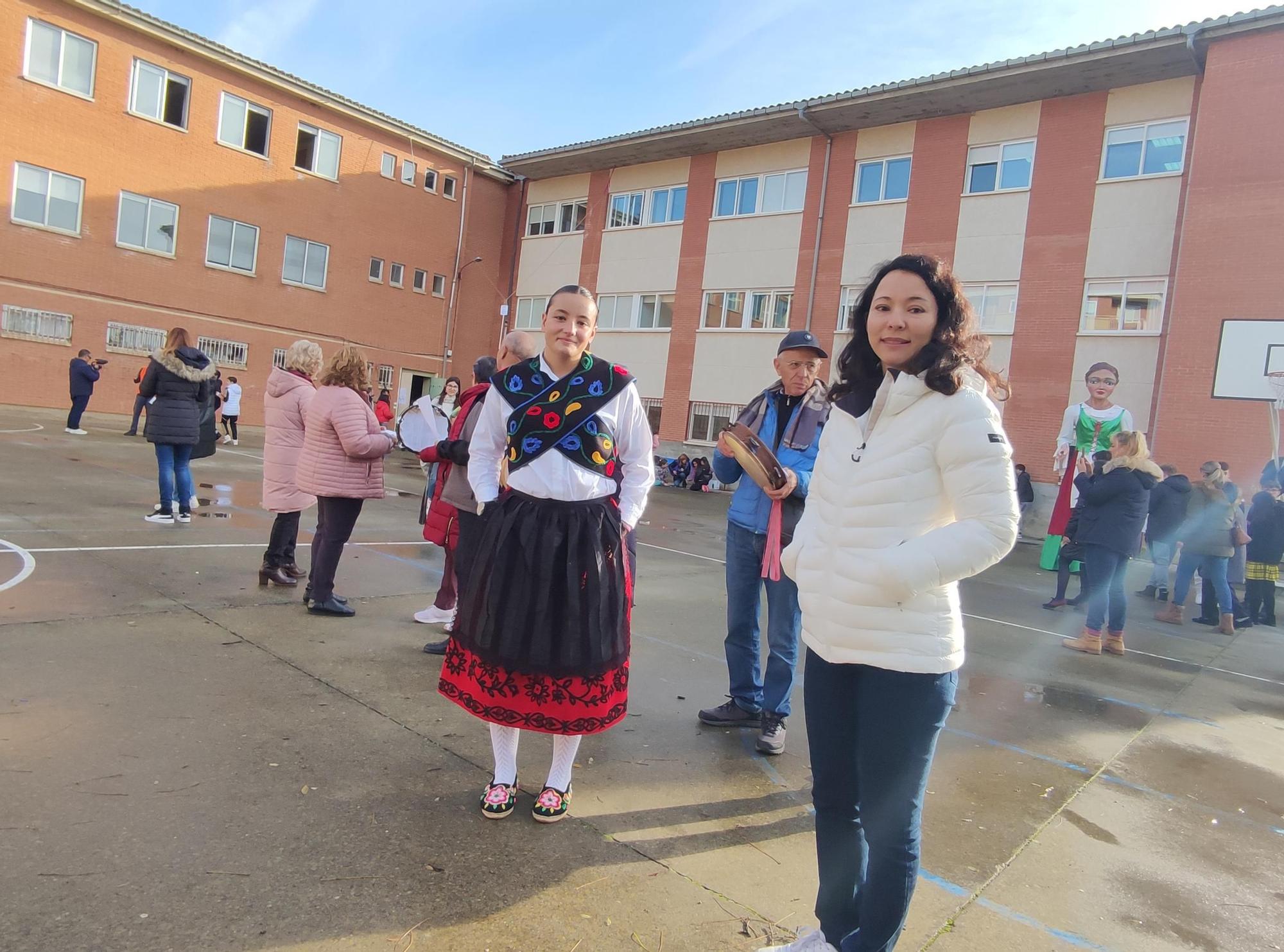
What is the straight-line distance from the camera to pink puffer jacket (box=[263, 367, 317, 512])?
6078 mm

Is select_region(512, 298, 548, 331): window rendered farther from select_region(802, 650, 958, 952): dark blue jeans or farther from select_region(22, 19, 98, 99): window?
select_region(802, 650, 958, 952): dark blue jeans

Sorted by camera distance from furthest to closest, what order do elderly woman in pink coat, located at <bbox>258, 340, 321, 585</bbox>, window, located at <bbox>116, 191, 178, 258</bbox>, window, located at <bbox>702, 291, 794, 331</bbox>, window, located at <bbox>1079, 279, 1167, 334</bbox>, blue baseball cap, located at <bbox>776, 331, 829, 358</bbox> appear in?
window, located at <bbox>702, 291, 794, 331</bbox> → window, located at <bbox>116, 191, 178, 258</bbox> → window, located at <bbox>1079, 279, 1167, 334</bbox> → elderly woman in pink coat, located at <bbox>258, 340, 321, 585</bbox> → blue baseball cap, located at <bbox>776, 331, 829, 358</bbox>

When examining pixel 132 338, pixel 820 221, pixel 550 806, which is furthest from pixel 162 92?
pixel 550 806

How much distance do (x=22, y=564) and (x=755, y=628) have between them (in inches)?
206

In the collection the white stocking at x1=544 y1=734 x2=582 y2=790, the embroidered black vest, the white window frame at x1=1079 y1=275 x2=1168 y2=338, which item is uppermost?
the white window frame at x1=1079 y1=275 x2=1168 y2=338

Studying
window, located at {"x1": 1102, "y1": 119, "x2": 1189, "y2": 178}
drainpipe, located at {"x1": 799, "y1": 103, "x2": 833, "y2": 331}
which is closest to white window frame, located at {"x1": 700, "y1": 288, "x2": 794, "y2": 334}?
drainpipe, located at {"x1": 799, "y1": 103, "x2": 833, "y2": 331}

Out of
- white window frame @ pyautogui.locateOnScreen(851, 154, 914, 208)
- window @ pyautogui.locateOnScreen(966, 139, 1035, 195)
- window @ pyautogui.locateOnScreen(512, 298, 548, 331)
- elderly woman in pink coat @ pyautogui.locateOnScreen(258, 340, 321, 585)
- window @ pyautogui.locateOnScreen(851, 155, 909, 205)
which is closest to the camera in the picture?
elderly woman in pink coat @ pyautogui.locateOnScreen(258, 340, 321, 585)

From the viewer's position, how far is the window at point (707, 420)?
24078 millimetres

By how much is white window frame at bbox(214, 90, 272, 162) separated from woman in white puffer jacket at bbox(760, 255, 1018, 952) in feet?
89.0

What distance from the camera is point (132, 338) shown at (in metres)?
22.8

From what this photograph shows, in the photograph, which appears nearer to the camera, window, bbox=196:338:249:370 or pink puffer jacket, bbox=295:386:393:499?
pink puffer jacket, bbox=295:386:393:499

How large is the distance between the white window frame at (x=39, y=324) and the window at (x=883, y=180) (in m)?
21.4

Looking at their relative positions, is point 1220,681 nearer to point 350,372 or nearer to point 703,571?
point 703,571

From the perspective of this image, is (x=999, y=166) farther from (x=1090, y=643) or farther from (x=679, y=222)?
(x=1090, y=643)
